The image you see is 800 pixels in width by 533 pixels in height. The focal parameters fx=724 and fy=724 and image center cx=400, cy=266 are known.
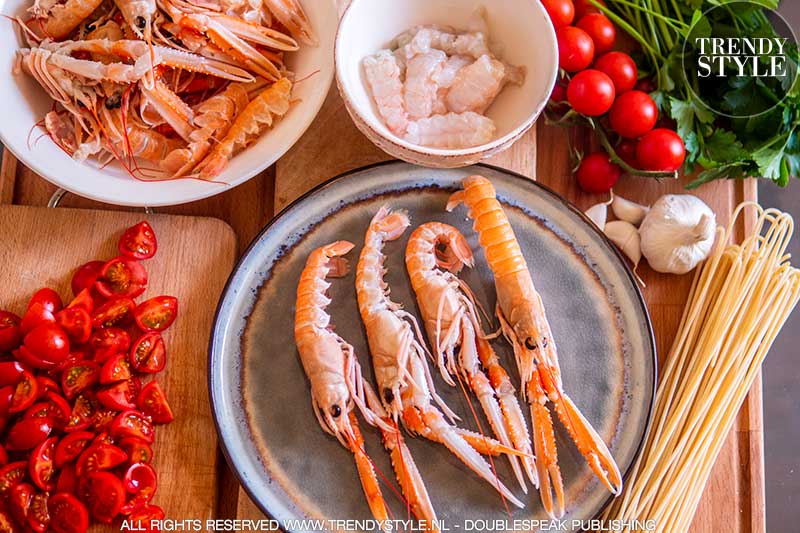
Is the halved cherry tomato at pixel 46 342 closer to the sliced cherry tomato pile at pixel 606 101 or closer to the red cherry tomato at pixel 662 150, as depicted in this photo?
the sliced cherry tomato pile at pixel 606 101

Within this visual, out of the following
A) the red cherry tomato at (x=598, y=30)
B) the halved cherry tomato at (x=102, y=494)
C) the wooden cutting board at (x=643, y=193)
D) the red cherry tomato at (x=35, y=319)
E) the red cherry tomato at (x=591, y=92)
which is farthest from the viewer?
the red cherry tomato at (x=598, y=30)

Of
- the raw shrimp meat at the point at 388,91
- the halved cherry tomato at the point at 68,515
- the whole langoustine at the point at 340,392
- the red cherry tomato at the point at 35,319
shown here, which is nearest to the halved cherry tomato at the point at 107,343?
the red cherry tomato at the point at 35,319

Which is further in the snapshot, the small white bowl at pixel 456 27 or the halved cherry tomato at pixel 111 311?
the halved cherry tomato at pixel 111 311

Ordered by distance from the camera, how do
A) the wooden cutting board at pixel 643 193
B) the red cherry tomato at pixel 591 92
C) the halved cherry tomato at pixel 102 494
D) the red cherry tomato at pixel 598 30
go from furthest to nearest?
the red cherry tomato at pixel 598 30, the red cherry tomato at pixel 591 92, the wooden cutting board at pixel 643 193, the halved cherry tomato at pixel 102 494

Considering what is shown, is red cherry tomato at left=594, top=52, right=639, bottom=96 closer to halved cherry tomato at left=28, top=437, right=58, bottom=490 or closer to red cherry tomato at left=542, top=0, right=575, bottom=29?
red cherry tomato at left=542, top=0, right=575, bottom=29

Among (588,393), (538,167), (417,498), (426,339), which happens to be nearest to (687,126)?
(538,167)

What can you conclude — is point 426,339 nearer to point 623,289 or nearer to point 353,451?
point 353,451

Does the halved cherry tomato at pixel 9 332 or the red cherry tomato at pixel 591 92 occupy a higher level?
the red cherry tomato at pixel 591 92
